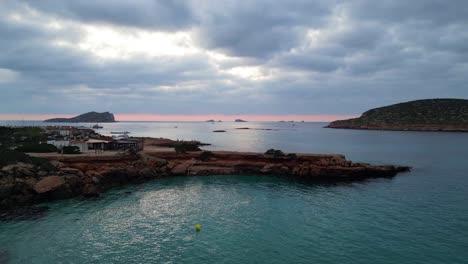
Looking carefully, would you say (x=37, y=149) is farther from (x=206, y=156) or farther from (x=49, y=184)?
(x=206, y=156)

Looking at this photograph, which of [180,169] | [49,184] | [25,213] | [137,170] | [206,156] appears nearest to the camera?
[25,213]

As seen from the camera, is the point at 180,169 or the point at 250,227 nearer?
the point at 250,227

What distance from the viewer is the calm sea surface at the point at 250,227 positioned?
19.1 meters

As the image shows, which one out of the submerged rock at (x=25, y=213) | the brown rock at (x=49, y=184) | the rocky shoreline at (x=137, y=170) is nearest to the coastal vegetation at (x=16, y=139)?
the rocky shoreline at (x=137, y=170)

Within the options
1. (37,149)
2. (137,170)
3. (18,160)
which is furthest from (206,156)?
(18,160)

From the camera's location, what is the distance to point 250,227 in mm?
24109

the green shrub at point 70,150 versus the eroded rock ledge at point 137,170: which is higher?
the green shrub at point 70,150

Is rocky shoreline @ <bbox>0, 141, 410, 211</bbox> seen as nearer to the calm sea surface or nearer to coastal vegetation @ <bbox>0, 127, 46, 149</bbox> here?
the calm sea surface

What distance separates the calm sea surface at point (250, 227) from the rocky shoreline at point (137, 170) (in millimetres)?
3101

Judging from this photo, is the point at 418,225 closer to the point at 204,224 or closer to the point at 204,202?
the point at 204,224

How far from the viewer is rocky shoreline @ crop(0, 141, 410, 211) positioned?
101 feet

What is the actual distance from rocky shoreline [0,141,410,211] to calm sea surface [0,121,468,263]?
3.10 meters

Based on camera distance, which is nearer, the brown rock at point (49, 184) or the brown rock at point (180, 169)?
the brown rock at point (49, 184)

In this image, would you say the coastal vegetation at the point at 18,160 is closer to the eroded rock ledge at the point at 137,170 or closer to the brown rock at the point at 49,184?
the eroded rock ledge at the point at 137,170
